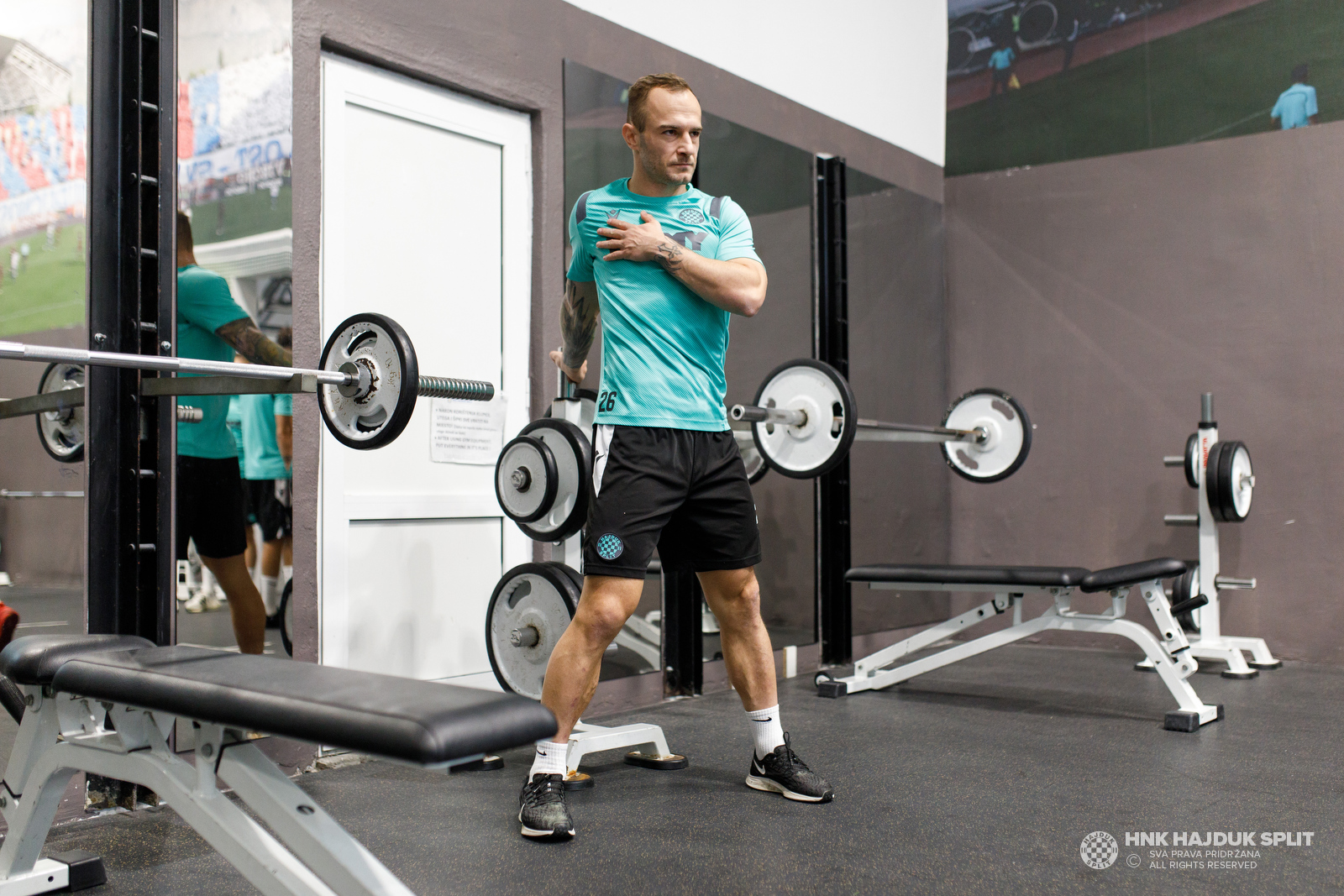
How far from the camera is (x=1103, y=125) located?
4.72 meters

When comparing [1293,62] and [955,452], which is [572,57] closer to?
[955,452]

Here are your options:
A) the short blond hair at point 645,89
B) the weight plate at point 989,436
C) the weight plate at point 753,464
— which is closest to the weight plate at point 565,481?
the short blond hair at point 645,89

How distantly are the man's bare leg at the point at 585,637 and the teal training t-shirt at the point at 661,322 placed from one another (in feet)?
1.04

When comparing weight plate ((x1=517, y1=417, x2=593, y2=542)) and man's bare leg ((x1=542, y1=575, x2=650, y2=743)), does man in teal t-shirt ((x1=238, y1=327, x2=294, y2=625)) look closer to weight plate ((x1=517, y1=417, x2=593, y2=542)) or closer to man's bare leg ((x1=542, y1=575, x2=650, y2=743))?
weight plate ((x1=517, y1=417, x2=593, y2=542))

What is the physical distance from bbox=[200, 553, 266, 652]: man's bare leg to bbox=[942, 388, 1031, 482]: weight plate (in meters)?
2.49

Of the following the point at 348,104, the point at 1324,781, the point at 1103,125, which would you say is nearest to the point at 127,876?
the point at 348,104

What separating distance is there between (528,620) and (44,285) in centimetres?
121

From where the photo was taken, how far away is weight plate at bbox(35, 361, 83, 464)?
216 cm

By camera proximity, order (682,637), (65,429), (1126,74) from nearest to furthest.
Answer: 1. (65,429)
2. (682,637)
3. (1126,74)

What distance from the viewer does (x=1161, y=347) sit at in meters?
4.54

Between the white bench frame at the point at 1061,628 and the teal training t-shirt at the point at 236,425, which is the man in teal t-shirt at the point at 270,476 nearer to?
the teal training t-shirt at the point at 236,425

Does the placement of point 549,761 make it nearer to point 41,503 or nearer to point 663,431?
point 663,431

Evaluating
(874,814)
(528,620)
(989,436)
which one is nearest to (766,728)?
(874,814)

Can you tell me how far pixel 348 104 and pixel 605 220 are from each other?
3.05 ft
